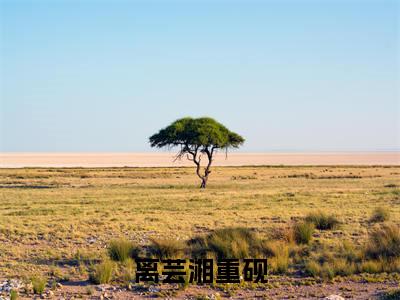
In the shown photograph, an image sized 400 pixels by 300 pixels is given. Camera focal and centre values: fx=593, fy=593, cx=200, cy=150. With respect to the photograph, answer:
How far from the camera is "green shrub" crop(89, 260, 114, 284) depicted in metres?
13.2

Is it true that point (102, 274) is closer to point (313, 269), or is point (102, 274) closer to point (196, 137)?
point (313, 269)


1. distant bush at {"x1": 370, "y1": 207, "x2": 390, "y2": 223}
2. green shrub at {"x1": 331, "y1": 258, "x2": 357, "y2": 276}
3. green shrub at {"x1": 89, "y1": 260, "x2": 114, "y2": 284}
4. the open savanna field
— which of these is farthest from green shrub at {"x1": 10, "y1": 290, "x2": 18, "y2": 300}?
distant bush at {"x1": 370, "y1": 207, "x2": 390, "y2": 223}

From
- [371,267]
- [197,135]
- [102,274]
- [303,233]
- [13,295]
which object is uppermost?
[197,135]

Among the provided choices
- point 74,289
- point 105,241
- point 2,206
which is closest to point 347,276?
point 74,289

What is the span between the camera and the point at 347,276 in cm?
1361

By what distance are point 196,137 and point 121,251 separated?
40.2 metres

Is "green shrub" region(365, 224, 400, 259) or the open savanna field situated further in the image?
"green shrub" region(365, 224, 400, 259)

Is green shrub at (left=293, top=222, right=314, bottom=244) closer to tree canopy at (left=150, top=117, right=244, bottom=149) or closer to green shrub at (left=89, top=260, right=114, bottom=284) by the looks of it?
green shrub at (left=89, top=260, right=114, bottom=284)

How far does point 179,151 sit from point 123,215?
3199cm

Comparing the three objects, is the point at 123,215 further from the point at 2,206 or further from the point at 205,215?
the point at 2,206

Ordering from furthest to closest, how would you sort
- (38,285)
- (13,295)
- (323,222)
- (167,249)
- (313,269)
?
(323,222)
(167,249)
(313,269)
(38,285)
(13,295)

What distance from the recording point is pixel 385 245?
15625 millimetres

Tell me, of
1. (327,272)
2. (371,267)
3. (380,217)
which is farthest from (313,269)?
(380,217)

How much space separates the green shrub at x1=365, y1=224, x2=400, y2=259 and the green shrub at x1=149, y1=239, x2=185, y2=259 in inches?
191
